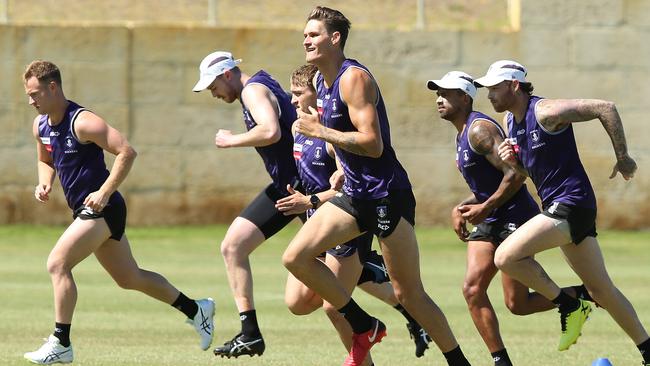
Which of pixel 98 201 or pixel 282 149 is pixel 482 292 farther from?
pixel 98 201

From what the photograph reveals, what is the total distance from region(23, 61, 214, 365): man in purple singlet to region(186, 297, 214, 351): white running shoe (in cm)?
2

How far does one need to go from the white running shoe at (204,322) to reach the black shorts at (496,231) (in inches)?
88.5

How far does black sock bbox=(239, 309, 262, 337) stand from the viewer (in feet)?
34.3

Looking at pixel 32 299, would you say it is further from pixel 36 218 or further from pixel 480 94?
pixel 480 94

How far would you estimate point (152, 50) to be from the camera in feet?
75.6

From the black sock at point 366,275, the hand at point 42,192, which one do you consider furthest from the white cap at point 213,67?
the black sock at point 366,275

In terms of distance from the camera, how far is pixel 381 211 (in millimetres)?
8852

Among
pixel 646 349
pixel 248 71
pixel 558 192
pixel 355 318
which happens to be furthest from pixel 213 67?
pixel 248 71

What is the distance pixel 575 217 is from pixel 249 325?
101 inches

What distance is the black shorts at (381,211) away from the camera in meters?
8.85

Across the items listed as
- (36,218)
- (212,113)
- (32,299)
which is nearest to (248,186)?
(212,113)

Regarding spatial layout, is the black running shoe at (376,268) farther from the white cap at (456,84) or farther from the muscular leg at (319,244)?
the muscular leg at (319,244)

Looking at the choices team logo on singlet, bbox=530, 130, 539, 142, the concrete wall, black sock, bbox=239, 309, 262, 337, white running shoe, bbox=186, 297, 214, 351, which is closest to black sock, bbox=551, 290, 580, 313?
team logo on singlet, bbox=530, 130, 539, 142

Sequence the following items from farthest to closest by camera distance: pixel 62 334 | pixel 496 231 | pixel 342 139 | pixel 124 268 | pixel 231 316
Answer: pixel 231 316 → pixel 124 268 → pixel 496 231 → pixel 62 334 → pixel 342 139
